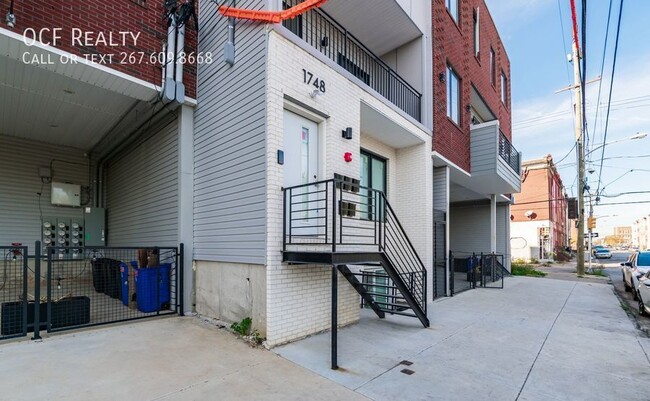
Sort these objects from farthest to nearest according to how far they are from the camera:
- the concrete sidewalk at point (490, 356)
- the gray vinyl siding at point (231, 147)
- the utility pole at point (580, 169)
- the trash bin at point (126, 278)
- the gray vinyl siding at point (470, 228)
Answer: the utility pole at point (580, 169) → the gray vinyl siding at point (470, 228) → the trash bin at point (126, 278) → the gray vinyl siding at point (231, 147) → the concrete sidewalk at point (490, 356)

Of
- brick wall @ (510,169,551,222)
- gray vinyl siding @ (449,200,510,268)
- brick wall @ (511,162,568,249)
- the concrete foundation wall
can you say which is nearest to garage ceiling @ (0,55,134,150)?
the concrete foundation wall

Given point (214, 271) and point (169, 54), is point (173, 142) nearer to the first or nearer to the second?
point (169, 54)

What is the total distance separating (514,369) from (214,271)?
483 cm

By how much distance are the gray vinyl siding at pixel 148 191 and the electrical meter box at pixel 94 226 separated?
344 mm

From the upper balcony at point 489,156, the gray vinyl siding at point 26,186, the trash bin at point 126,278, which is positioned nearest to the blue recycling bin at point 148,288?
the trash bin at point 126,278

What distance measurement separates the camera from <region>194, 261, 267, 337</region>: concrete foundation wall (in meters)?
5.26

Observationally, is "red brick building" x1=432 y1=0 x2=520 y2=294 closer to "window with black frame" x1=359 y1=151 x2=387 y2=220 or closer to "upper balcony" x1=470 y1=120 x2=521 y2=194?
"upper balcony" x1=470 y1=120 x2=521 y2=194

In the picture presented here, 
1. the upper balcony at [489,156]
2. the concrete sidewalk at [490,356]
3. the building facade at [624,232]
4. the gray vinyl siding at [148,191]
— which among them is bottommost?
the building facade at [624,232]

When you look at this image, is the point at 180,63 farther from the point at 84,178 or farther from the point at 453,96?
the point at 453,96

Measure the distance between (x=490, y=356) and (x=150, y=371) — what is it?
14.3ft

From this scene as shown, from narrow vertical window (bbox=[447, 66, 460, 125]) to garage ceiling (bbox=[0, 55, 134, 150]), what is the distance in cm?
851

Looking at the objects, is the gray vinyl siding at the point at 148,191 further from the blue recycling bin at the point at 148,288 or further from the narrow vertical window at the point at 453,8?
the narrow vertical window at the point at 453,8

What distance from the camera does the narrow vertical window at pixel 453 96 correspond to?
1073 cm

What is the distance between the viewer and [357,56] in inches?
360
